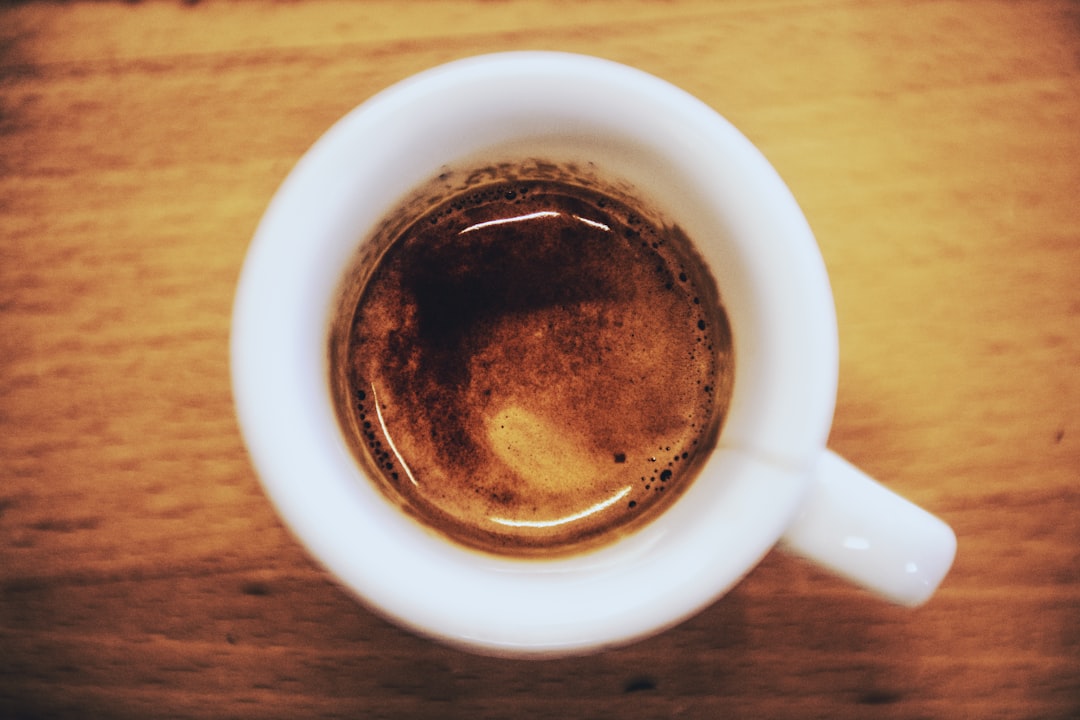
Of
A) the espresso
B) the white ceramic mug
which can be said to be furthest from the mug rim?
the espresso

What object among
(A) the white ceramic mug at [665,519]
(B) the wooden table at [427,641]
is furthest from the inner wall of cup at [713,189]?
(B) the wooden table at [427,641]

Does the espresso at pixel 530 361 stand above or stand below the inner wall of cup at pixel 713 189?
below

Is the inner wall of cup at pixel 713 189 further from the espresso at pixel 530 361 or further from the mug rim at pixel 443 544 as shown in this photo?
the espresso at pixel 530 361

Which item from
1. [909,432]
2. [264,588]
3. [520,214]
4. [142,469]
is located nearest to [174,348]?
[142,469]

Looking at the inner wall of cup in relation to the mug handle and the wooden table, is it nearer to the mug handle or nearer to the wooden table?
the mug handle

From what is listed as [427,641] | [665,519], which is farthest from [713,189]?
[427,641]

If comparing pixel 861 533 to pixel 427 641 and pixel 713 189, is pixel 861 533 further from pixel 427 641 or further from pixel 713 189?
pixel 427 641

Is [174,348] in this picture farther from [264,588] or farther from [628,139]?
[628,139]
